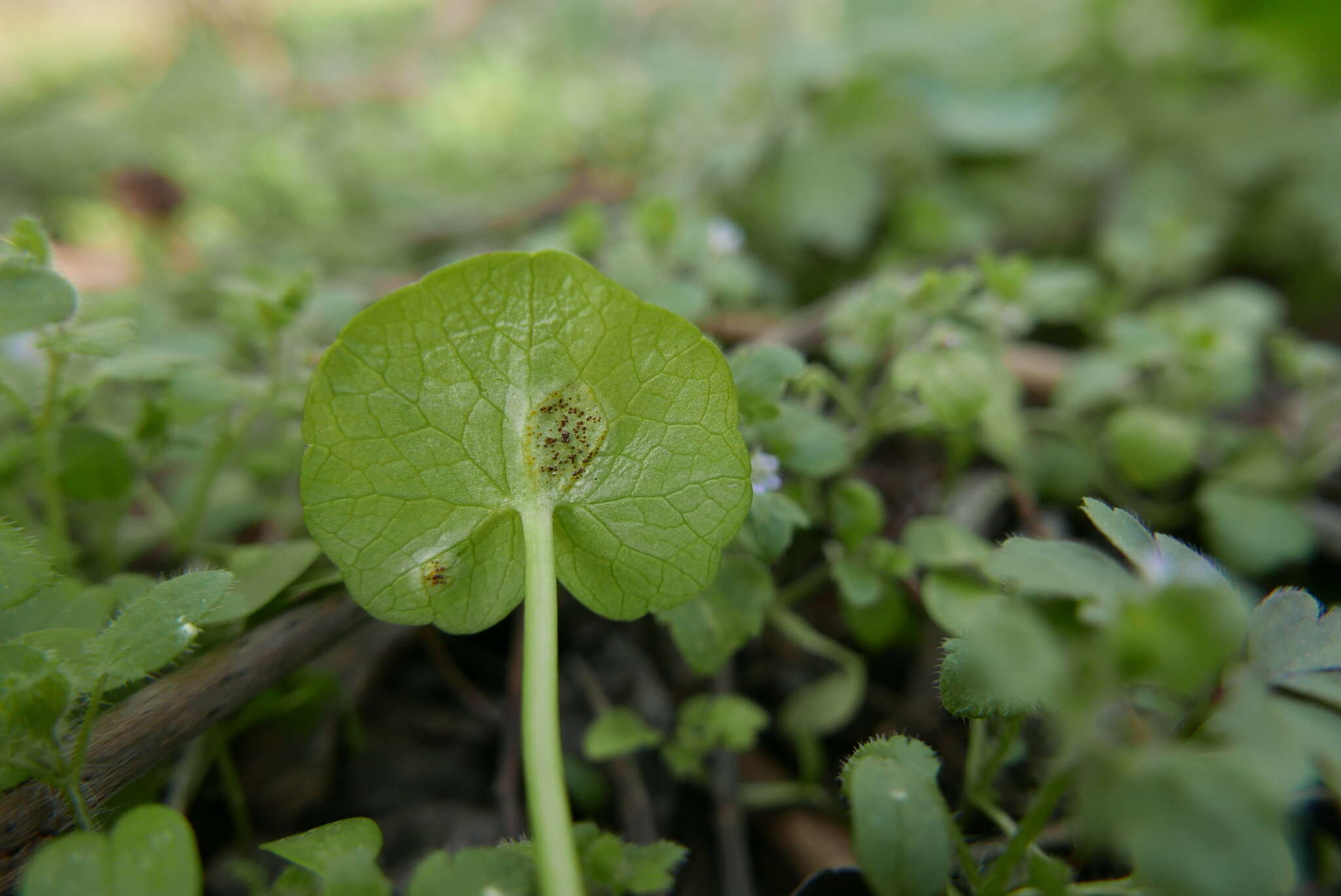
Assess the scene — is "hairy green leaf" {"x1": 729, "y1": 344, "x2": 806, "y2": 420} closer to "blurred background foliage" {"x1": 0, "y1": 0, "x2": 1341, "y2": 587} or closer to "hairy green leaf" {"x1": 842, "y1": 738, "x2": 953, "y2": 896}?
"blurred background foliage" {"x1": 0, "y1": 0, "x2": 1341, "y2": 587}

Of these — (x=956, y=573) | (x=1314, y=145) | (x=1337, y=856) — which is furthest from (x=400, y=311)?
(x=1314, y=145)

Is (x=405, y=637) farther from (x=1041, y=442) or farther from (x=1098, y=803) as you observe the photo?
(x=1041, y=442)

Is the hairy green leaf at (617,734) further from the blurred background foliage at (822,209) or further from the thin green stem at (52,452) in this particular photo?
the thin green stem at (52,452)

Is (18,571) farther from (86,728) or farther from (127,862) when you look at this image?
(127,862)

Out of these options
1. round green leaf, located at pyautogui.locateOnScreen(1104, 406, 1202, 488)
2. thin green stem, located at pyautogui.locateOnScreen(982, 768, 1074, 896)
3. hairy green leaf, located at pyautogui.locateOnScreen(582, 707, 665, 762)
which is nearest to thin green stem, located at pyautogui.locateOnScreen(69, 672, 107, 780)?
hairy green leaf, located at pyautogui.locateOnScreen(582, 707, 665, 762)

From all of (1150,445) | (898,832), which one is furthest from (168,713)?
(1150,445)

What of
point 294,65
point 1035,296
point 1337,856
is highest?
point 294,65

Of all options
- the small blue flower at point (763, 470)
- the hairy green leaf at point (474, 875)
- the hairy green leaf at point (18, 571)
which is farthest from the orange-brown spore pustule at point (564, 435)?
the hairy green leaf at point (18, 571)
